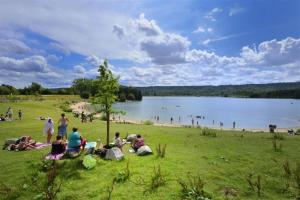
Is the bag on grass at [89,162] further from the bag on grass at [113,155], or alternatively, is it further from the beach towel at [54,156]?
the beach towel at [54,156]

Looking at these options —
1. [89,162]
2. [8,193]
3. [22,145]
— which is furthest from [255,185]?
[22,145]

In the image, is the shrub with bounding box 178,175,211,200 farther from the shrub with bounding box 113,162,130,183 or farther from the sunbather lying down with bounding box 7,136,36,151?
the sunbather lying down with bounding box 7,136,36,151

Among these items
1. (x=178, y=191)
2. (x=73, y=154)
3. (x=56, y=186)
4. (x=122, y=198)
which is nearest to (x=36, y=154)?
(x=73, y=154)

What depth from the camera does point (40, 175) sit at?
13891 mm

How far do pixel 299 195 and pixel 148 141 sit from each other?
41.5 feet

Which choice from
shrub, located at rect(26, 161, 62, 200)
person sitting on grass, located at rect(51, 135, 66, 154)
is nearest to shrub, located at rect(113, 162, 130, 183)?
shrub, located at rect(26, 161, 62, 200)

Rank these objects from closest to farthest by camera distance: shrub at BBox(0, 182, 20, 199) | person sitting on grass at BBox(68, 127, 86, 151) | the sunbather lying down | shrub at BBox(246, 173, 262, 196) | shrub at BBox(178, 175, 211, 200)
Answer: shrub at BBox(178, 175, 211, 200) < shrub at BBox(0, 182, 20, 199) < shrub at BBox(246, 173, 262, 196) < person sitting on grass at BBox(68, 127, 86, 151) < the sunbather lying down

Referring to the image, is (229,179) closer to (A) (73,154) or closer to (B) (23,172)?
(A) (73,154)

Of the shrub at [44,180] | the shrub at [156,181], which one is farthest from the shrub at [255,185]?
the shrub at [44,180]

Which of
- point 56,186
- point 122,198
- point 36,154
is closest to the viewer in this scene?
point 122,198

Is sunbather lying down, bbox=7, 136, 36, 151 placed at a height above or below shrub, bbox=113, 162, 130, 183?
above

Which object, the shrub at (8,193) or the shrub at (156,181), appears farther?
the shrub at (156,181)

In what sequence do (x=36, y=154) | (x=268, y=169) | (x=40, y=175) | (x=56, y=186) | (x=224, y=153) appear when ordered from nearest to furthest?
1. (x=56, y=186)
2. (x=40, y=175)
3. (x=268, y=169)
4. (x=36, y=154)
5. (x=224, y=153)

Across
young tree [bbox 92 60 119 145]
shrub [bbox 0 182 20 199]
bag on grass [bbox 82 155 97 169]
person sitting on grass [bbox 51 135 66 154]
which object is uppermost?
Answer: young tree [bbox 92 60 119 145]
